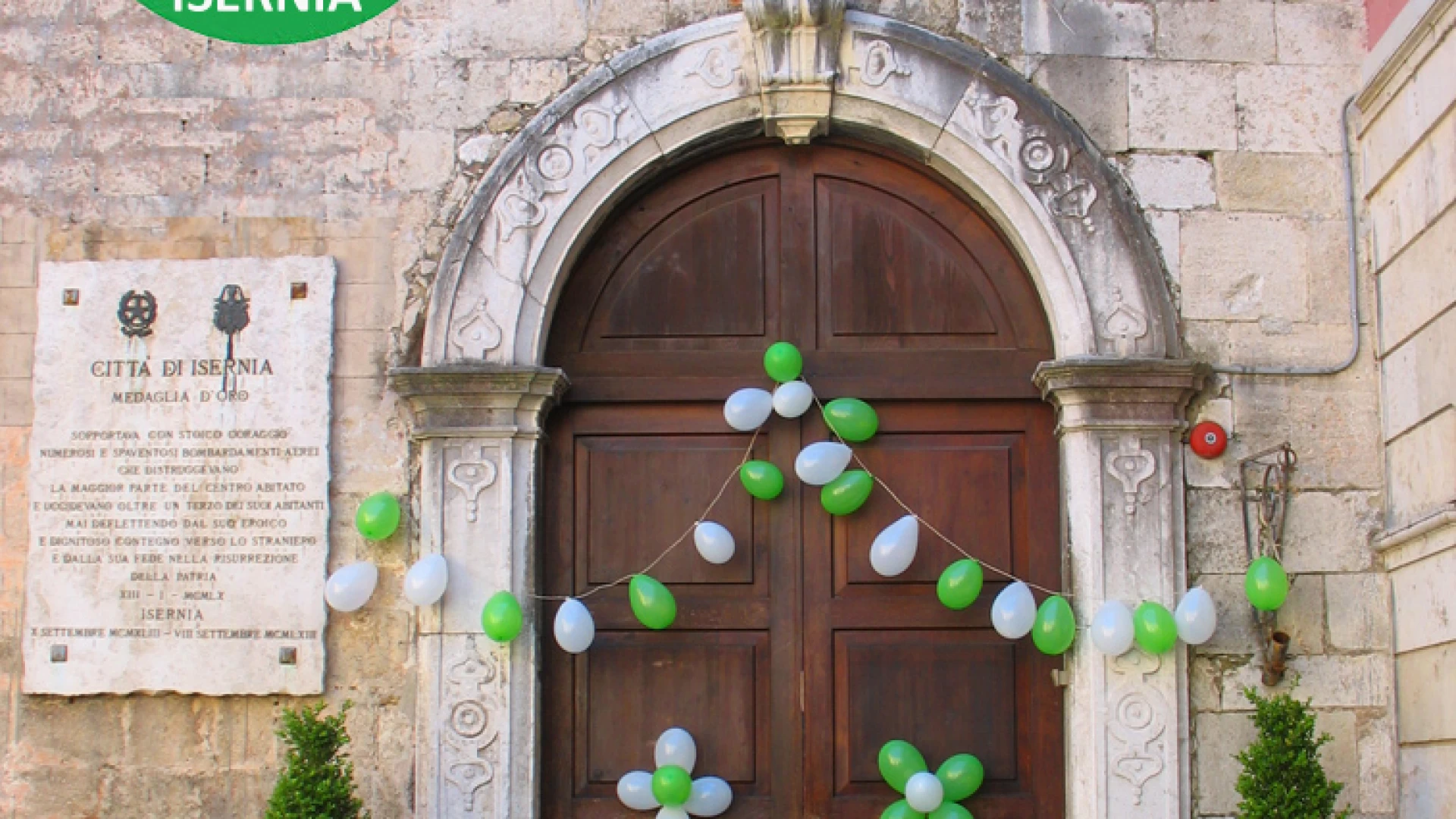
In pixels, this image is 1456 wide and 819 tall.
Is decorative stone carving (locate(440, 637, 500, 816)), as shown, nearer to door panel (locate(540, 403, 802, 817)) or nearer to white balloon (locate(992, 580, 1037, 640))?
door panel (locate(540, 403, 802, 817))

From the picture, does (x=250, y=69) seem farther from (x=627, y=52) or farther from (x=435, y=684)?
(x=435, y=684)

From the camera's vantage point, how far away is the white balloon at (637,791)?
542 cm

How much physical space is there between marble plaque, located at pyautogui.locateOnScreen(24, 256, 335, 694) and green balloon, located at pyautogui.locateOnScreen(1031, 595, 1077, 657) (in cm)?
252

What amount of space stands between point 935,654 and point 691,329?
4.89 feet

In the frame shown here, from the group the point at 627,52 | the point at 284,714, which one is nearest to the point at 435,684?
the point at 284,714

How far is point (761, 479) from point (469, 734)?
1345mm

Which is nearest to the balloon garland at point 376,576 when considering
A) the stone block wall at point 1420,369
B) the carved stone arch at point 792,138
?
the carved stone arch at point 792,138

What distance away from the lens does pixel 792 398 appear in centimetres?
555

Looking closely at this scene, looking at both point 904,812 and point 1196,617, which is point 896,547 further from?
point 1196,617

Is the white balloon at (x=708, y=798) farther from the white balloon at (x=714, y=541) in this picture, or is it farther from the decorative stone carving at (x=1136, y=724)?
the decorative stone carving at (x=1136, y=724)

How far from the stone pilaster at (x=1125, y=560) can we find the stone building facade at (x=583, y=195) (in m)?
0.02

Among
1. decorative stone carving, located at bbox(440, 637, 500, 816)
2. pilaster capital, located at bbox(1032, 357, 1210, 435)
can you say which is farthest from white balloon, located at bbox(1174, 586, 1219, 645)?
decorative stone carving, located at bbox(440, 637, 500, 816)

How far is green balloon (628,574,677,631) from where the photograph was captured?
Result: 539 cm

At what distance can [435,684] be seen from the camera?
5445 mm
